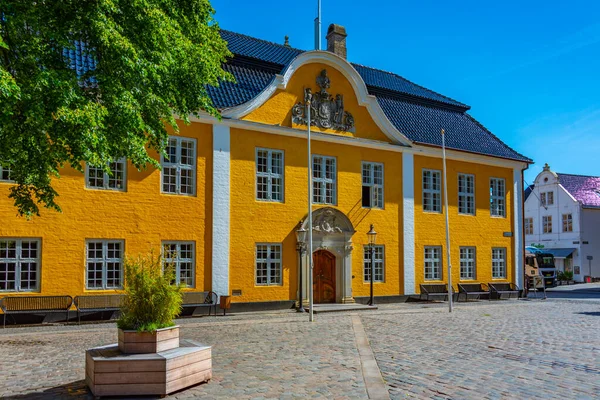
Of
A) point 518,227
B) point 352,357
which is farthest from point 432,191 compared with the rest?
point 352,357

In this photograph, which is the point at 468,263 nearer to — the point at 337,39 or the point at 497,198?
the point at 497,198

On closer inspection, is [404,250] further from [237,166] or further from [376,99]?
[237,166]

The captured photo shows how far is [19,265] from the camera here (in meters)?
16.7

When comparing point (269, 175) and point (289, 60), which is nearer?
point (269, 175)

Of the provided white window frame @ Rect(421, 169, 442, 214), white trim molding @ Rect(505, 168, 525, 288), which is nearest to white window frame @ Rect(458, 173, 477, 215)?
white window frame @ Rect(421, 169, 442, 214)

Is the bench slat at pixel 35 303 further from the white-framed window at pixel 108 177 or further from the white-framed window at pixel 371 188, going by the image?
the white-framed window at pixel 371 188

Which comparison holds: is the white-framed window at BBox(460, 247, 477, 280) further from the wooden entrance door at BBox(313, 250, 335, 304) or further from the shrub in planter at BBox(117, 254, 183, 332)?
the shrub in planter at BBox(117, 254, 183, 332)

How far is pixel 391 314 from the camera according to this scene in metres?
19.3

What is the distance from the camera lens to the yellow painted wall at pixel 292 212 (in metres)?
20.6

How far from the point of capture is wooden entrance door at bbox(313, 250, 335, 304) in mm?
22578

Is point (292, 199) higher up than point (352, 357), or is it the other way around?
point (292, 199)

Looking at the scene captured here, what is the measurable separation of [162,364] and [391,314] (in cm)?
1280

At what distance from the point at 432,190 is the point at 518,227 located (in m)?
5.91

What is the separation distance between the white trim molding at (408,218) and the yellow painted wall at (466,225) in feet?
1.02
